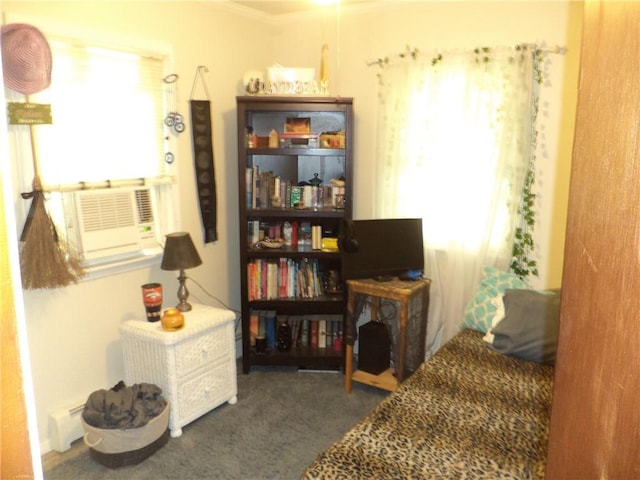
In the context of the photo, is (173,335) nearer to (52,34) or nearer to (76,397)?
(76,397)

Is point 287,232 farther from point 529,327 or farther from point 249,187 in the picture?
point 529,327

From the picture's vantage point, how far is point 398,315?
10.9ft

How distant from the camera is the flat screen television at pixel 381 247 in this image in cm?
322

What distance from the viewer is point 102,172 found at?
276 centimetres

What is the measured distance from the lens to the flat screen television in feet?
10.6

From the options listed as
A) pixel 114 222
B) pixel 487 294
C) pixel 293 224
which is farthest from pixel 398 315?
pixel 114 222

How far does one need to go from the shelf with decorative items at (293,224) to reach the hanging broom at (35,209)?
118 centimetres

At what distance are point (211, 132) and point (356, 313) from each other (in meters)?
1.56

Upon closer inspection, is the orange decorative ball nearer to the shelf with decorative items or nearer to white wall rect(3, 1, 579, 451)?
white wall rect(3, 1, 579, 451)

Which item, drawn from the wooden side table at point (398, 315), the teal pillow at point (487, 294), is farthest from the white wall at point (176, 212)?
the teal pillow at point (487, 294)

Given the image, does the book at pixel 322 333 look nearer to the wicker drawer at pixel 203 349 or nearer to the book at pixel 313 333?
the book at pixel 313 333

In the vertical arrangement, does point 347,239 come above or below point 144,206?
below

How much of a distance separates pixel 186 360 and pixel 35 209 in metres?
1.09

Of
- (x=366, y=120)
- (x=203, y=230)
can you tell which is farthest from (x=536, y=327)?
(x=203, y=230)
